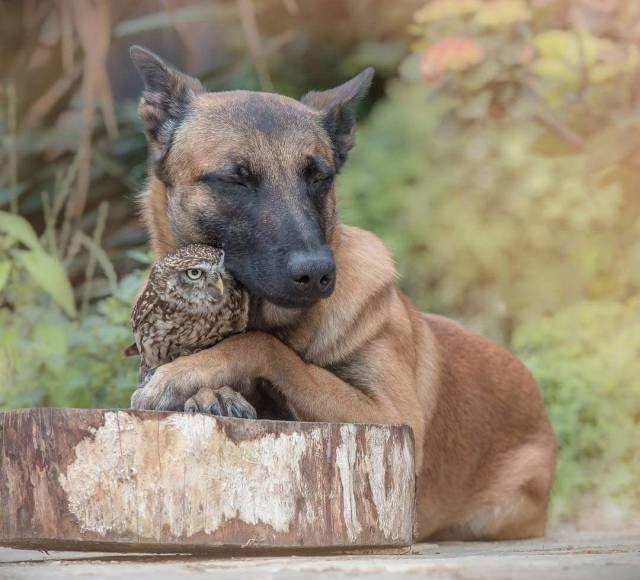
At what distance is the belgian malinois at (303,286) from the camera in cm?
369

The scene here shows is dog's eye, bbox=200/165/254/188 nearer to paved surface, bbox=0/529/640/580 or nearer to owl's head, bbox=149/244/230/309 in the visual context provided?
owl's head, bbox=149/244/230/309

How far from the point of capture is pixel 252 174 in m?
3.86

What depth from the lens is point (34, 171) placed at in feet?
26.6

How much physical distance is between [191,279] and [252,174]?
1.51 ft

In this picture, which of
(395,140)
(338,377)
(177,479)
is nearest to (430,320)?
(338,377)

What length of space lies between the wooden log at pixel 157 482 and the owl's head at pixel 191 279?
0.56m

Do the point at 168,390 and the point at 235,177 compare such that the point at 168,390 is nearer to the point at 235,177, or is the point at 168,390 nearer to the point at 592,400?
the point at 235,177

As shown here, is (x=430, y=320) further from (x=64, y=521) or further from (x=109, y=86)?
(x=109, y=86)

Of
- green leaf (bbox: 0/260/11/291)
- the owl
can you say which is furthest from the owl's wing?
green leaf (bbox: 0/260/11/291)

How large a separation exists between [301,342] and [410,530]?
2.78ft

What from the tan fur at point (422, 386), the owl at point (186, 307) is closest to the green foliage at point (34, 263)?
the tan fur at point (422, 386)

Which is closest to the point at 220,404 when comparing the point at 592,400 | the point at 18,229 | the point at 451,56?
the point at 18,229

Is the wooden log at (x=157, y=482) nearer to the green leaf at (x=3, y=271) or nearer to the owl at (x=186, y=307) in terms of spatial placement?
the owl at (x=186, y=307)

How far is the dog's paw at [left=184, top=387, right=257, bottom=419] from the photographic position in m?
3.43
